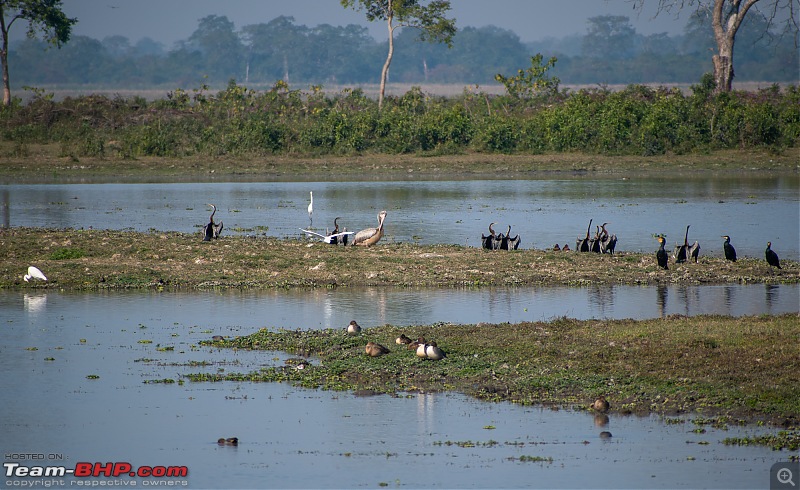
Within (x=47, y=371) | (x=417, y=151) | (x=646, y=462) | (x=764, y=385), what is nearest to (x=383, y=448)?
(x=646, y=462)

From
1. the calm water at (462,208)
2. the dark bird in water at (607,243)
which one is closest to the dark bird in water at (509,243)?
the calm water at (462,208)

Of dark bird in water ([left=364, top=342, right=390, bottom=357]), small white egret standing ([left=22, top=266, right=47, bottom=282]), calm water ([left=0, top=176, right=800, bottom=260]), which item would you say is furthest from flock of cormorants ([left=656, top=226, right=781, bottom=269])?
small white egret standing ([left=22, top=266, right=47, bottom=282])

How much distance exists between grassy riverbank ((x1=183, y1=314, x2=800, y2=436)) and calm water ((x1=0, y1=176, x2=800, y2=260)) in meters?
9.14

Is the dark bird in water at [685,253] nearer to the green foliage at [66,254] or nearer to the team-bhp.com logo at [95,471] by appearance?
the green foliage at [66,254]

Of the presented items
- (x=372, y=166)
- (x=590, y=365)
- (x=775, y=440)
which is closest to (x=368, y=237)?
(x=590, y=365)

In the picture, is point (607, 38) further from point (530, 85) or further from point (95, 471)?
point (95, 471)

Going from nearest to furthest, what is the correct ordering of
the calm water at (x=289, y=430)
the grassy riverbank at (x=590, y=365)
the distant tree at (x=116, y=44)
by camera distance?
1. the calm water at (x=289, y=430)
2. the grassy riverbank at (x=590, y=365)
3. the distant tree at (x=116, y=44)

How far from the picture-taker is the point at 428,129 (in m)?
44.4

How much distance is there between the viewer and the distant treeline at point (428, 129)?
43531mm

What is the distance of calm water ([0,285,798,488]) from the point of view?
920cm

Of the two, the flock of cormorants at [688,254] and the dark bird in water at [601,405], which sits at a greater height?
the flock of cormorants at [688,254]

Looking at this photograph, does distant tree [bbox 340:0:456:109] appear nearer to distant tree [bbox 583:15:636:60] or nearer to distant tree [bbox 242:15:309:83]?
distant tree [bbox 242:15:309:83]

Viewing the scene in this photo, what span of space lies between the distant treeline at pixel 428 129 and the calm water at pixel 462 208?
4.67 meters

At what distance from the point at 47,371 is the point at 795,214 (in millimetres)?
21839
